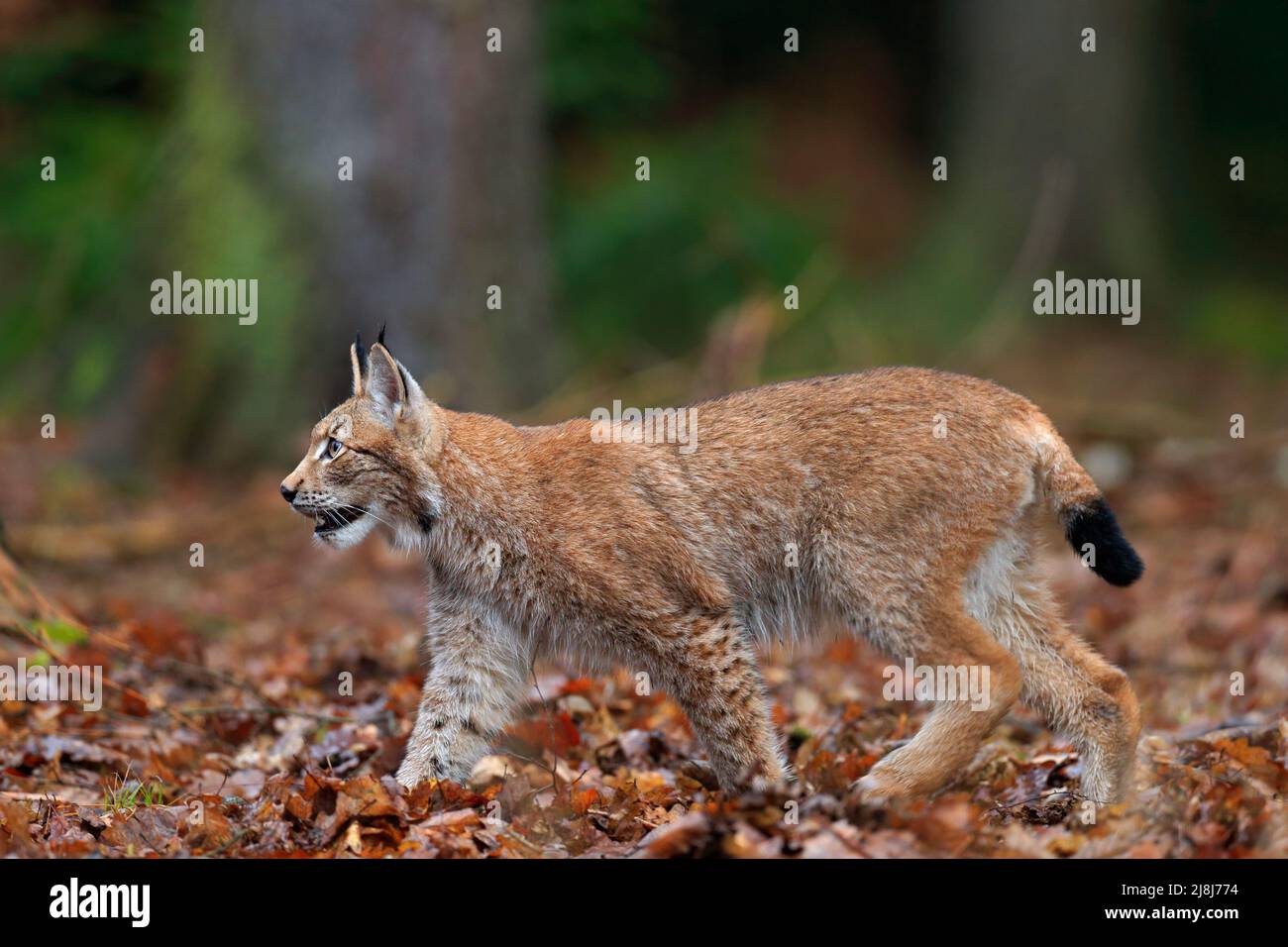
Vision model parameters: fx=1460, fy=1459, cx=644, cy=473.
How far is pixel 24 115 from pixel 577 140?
20.7 ft

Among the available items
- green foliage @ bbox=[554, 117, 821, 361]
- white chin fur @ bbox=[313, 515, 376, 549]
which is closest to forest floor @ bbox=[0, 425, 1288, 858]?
white chin fur @ bbox=[313, 515, 376, 549]

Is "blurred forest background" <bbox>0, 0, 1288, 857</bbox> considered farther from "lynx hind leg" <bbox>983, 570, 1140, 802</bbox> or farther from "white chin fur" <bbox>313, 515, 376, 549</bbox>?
"white chin fur" <bbox>313, 515, 376, 549</bbox>

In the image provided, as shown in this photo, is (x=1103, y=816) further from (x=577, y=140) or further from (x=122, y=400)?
(x=577, y=140)

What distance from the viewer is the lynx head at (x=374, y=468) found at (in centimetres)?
578

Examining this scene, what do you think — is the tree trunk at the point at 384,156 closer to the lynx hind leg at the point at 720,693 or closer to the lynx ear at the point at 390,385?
the lynx ear at the point at 390,385

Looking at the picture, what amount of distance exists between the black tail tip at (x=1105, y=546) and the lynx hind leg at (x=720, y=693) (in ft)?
4.27

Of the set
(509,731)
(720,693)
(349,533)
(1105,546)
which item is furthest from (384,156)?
(1105,546)

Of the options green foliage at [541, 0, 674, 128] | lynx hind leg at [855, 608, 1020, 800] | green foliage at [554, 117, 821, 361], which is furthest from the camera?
green foliage at [554, 117, 821, 361]

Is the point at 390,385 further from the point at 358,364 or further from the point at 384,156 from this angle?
the point at 384,156

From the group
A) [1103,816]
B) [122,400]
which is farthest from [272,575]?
[1103,816]

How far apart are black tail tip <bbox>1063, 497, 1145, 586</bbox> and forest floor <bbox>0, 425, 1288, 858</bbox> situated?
0.72 m

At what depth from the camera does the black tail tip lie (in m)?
5.35

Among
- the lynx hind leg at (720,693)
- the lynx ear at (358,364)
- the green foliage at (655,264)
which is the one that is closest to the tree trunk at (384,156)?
the green foliage at (655,264)
